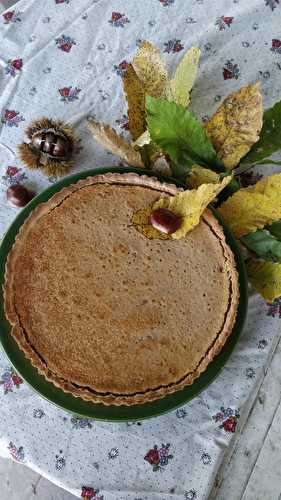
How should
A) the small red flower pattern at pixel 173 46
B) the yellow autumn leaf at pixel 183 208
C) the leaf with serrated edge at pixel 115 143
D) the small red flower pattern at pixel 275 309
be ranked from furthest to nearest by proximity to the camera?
the small red flower pattern at pixel 173 46 → the small red flower pattern at pixel 275 309 → the leaf with serrated edge at pixel 115 143 → the yellow autumn leaf at pixel 183 208

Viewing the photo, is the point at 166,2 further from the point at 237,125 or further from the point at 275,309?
the point at 275,309

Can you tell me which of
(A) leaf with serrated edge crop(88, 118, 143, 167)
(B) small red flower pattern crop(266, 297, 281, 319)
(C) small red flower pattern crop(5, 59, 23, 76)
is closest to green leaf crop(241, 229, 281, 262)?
(B) small red flower pattern crop(266, 297, 281, 319)

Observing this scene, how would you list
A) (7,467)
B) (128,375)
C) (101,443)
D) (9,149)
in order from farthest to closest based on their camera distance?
(7,467)
(9,149)
(101,443)
(128,375)

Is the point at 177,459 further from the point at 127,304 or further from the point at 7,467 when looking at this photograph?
the point at 7,467

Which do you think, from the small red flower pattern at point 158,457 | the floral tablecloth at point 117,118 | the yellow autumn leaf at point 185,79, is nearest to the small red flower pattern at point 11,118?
the floral tablecloth at point 117,118

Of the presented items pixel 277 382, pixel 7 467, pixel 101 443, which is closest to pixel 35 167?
pixel 101 443

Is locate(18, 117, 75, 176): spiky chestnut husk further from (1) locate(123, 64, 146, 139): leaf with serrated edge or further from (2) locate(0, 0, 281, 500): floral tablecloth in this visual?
(1) locate(123, 64, 146, 139): leaf with serrated edge

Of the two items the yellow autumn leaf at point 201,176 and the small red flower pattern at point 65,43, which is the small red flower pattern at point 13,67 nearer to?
→ the small red flower pattern at point 65,43
